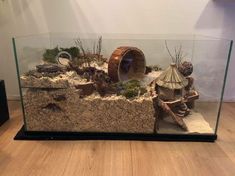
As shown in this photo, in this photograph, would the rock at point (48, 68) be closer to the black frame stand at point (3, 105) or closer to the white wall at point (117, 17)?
the black frame stand at point (3, 105)

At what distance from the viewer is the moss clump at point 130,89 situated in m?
1.27

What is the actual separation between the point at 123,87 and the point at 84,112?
248mm

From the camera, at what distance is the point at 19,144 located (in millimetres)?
1294

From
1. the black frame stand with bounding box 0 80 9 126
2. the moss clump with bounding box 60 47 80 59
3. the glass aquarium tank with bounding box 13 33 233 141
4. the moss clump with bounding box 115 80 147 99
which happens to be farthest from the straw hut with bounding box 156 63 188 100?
the black frame stand with bounding box 0 80 9 126

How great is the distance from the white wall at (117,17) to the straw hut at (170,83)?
1.66 feet

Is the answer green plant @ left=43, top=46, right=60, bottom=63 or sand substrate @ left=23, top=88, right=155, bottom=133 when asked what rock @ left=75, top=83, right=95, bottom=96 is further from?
green plant @ left=43, top=46, right=60, bottom=63

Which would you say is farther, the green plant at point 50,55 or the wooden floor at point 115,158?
the green plant at point 50,55

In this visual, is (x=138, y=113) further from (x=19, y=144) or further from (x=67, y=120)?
(x=19, y=144)

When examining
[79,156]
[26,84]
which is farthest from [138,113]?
[26,84]

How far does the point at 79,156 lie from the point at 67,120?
22cm

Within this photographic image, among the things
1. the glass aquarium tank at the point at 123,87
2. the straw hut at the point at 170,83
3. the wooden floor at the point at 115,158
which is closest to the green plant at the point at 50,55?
the glass aquarium tank at the point at 123,87

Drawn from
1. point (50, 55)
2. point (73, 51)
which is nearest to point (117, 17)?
point (73, 51)

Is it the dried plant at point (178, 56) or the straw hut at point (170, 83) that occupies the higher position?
the dried plant at point (178, 56)

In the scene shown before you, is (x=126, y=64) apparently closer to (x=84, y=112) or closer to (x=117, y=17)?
(x=84, y=112)
